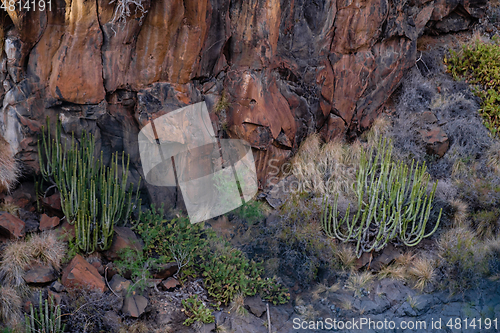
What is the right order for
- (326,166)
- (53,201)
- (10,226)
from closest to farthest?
(10,226), (53,201), (326,166)

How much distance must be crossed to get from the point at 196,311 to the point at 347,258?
87.1 inches

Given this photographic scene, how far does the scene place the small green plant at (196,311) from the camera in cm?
454

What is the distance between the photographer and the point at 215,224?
5.80 meters

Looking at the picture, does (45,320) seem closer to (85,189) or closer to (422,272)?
(85,189)

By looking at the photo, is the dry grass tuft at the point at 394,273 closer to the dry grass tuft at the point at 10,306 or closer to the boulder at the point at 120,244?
the boulder at the point at 120,244

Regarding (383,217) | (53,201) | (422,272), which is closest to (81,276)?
(53,201)

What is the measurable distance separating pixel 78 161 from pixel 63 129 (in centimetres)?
61

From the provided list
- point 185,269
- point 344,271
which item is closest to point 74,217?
point 185,269

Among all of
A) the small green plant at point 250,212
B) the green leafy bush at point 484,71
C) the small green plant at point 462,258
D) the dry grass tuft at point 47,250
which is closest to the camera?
the dry grass tuft at point 47,250

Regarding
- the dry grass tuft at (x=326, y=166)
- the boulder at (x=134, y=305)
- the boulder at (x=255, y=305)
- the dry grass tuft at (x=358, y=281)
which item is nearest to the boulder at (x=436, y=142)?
the dry grass tuft at (x=326, y=166)
